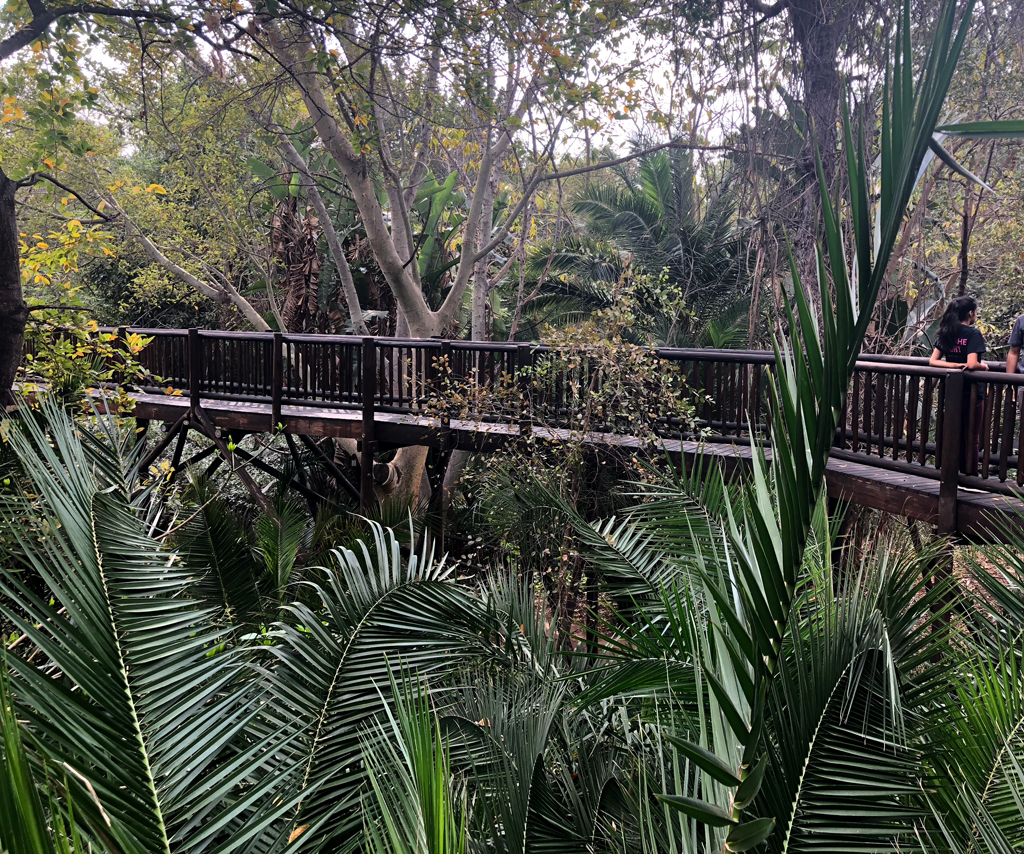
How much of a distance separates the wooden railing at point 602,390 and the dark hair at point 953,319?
0.26 metres

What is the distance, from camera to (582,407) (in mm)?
7598

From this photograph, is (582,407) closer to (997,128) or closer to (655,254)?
(997,128)

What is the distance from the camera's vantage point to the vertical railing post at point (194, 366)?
1046cm

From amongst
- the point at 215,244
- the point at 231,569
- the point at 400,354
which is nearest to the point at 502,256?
the point at 215,244

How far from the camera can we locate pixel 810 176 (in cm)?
761

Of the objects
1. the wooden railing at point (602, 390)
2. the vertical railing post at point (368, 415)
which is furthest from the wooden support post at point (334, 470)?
the vertical railing post at point (368, 415)

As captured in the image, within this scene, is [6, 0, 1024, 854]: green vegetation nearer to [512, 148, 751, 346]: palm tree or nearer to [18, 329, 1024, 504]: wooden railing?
[18, 329, 1024, 504]: wooden railing

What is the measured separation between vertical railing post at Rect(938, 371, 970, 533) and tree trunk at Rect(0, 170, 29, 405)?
537 centimetres

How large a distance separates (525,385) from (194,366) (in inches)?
185

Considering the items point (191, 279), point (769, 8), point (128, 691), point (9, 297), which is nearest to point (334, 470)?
point (191, 279)

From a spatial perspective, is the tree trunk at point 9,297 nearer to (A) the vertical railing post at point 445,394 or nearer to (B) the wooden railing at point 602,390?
(B) the wooden railing at point 602,390

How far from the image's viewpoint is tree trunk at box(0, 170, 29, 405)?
4348 mm

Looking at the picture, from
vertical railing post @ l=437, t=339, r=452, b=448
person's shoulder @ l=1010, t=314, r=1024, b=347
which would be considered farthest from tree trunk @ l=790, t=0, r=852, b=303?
vertical railing post @ l=437, t=339, r=452, b=448

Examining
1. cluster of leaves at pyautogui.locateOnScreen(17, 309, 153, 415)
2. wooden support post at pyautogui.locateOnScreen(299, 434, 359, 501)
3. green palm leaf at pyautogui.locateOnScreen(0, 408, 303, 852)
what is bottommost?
wooden support post at pyautogui.locateOnScreen(299, 434, 359, 501)
